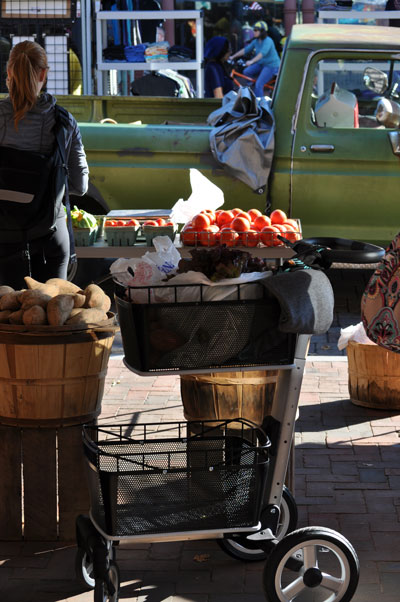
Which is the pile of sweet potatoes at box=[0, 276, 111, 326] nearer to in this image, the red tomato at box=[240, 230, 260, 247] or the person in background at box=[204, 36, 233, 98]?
the red tomato at box=[240, 230, 260, 247]

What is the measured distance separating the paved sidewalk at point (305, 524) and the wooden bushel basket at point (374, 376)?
90 millimetres

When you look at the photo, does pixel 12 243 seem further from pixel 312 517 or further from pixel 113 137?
pixel 113 137

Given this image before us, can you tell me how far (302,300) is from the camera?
3273 mm

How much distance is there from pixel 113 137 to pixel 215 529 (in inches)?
218

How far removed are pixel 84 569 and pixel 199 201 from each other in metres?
3.77

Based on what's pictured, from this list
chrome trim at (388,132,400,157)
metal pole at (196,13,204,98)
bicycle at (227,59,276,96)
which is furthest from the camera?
bicycle at (227,59,276,96)

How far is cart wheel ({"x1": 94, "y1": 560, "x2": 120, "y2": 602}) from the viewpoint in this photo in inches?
132

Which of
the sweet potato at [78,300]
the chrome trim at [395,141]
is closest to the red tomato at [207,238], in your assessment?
the chrome trim at [395,141]

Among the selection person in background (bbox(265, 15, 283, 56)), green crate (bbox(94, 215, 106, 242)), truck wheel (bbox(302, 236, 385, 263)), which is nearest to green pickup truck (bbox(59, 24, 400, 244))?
green crate (bbox(94, 215, 106, 242))

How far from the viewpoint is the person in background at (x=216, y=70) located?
14.8 metres

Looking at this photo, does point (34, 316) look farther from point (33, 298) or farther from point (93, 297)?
point (93, 297)

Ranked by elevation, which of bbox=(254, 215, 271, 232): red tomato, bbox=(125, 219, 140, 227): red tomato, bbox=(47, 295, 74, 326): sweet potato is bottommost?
bbox=(125, 219, 140, 227): red tomato

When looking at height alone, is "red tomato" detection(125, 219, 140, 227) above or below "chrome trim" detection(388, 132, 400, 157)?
below

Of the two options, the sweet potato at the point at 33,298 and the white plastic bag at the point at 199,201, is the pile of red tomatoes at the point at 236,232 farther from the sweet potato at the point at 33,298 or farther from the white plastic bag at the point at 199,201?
the sweet potato at the point at 33,298
